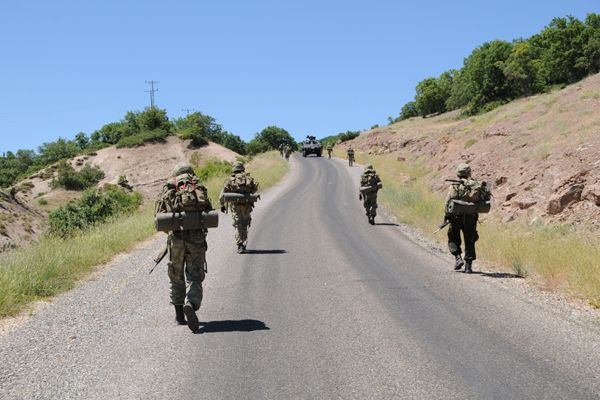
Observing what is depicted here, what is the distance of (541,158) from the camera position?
2098 centimetres

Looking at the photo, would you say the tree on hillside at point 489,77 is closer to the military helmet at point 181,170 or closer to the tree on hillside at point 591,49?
the tree on hillside at point 591,49

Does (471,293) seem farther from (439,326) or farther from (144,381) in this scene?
(144,381)

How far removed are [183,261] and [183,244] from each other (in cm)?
23

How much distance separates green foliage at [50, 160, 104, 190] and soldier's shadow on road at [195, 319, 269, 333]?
6814cm

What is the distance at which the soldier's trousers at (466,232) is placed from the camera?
36.6 feet

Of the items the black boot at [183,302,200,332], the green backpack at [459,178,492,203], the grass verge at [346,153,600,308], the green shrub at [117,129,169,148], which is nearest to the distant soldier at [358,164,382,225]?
the grass verge at [346,153,600,308]

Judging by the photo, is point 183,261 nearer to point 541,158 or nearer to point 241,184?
point 241,184

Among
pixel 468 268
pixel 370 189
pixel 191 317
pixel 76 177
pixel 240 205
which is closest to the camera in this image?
pixel 191 317

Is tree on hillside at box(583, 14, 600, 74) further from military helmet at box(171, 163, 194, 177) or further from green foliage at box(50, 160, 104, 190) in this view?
military helmet at box(171, 163, 194, 177)

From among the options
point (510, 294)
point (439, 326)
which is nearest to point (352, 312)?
point (439, 326)

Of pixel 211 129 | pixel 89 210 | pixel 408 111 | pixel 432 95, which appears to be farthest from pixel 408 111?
pixel 89 210

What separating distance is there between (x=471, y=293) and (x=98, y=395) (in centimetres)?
582

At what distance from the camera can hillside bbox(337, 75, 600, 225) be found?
16750 mm

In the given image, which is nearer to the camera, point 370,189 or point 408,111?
point 370,189
